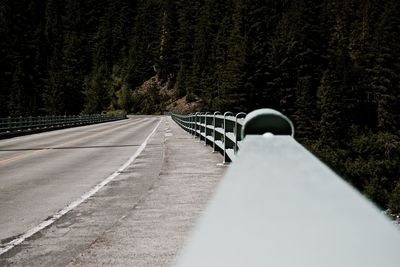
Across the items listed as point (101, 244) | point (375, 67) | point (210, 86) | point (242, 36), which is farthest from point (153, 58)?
point (101, 244)

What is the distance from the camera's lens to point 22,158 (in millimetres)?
16672

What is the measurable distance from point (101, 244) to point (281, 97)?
9572cm

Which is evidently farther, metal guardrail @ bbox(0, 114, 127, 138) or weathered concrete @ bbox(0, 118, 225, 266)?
metal guardrail @ bbox(0, 114, 127, 138)

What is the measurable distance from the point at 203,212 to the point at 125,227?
4408 mm

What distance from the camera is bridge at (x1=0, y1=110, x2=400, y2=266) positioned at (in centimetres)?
121

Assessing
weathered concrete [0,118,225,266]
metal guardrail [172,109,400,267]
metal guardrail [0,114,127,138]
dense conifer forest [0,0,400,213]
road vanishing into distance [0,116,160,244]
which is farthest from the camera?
dense conifer forest [0,0,400,213]

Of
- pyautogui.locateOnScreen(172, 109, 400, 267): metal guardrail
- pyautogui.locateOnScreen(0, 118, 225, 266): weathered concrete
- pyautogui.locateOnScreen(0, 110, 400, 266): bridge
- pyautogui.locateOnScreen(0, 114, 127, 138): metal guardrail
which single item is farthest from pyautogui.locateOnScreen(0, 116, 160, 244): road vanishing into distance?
pyautogui.locateOnScreen(0, 114, 127, 138): metal guardrail

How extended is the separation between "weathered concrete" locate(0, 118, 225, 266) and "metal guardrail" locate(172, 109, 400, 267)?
3.09 m

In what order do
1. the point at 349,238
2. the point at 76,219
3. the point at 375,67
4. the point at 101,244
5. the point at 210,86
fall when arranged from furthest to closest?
the point at 210,86 → the point at 375,67 → the point at 76,219 → the point at 101,244 → the point at 349,238

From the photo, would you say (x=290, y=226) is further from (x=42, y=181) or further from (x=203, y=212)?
(x=42, y=181)

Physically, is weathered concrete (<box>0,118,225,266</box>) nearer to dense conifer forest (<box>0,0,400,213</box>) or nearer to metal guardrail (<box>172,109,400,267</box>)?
metal guardrail (<box>172,109,400,267</box>)

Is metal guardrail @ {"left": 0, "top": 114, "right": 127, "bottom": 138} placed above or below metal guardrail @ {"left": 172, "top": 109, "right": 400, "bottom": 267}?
below

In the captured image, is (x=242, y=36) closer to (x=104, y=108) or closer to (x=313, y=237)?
(x=104, y=108)

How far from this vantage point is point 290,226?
128 cm
